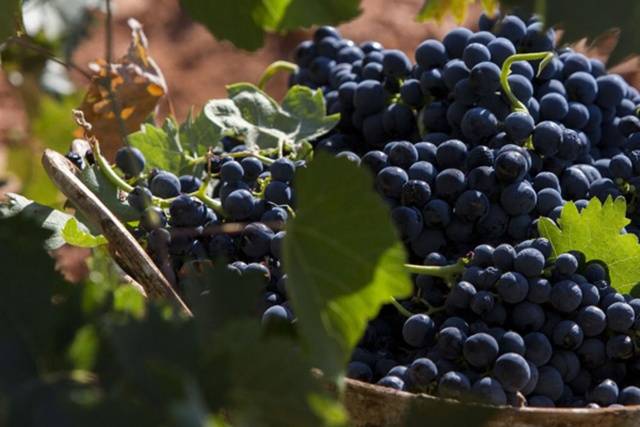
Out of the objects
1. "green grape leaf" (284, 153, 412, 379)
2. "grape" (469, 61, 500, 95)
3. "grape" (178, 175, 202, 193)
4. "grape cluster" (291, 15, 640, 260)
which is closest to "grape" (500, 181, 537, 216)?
"grape cluster" (291, 15, 640, 260)

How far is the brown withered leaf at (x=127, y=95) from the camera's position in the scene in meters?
1.31

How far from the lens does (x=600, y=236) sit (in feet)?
3.05

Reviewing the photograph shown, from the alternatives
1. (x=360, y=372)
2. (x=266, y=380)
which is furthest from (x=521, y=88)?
(x=266, y=380)

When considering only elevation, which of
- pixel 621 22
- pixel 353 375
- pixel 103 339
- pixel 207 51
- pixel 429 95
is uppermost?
pixel 621 22

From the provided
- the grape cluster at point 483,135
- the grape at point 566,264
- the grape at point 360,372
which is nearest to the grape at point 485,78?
the grape cluster at point 483,135

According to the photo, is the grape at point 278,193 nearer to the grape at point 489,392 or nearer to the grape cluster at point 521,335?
the grape cluster at point 521,335

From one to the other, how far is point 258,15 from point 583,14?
0.79 feet

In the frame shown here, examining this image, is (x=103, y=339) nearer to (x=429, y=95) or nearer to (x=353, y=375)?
(x=353, y=375)

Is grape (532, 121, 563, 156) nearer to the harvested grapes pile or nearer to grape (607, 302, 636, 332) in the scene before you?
the harvested grapes pile

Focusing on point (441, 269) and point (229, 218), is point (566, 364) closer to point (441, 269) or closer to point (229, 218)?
point (441, 269)

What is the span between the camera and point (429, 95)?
1094 millimetres

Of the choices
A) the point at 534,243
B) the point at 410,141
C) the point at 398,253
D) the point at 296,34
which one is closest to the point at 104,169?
the point at 410,141

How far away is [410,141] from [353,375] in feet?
1.00

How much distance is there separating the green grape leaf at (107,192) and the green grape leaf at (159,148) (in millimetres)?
95
